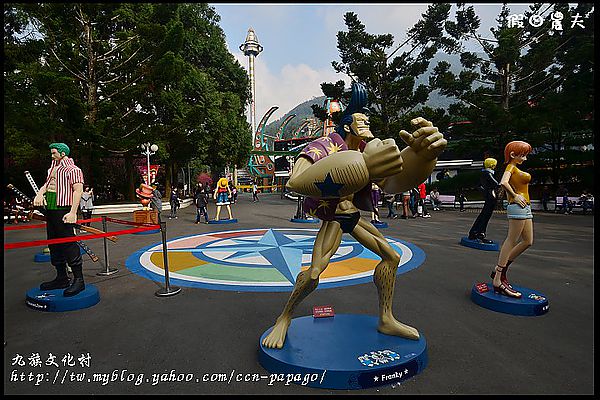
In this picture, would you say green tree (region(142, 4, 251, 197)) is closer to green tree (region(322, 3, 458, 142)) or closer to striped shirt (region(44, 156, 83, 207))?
green tree (region(322, 3, 458, 142))

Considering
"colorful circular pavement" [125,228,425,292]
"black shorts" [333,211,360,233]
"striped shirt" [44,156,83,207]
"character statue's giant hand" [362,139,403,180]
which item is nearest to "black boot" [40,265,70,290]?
"striped shirt" [44,156,83,207]

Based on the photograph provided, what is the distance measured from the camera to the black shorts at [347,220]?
302 centimetres

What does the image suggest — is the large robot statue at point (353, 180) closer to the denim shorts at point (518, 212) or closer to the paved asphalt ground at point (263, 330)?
the paved asphalt ground at point (263, 330)

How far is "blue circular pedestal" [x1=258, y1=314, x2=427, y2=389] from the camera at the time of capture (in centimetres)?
260

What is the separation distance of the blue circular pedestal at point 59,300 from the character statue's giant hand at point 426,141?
4.21m

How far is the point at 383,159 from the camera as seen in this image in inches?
92.0

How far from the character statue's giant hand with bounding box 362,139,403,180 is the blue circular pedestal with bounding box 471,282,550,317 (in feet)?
9.06

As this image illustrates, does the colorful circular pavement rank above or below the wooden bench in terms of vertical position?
below

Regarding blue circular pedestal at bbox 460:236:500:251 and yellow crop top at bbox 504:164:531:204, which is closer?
yellow crop top at bbox 504:164:531:204

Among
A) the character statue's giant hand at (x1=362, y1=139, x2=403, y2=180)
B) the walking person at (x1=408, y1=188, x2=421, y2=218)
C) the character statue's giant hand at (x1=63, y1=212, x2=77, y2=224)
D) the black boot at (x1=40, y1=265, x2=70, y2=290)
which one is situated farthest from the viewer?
the walking person at (x1=408, y1=188, x2=421, y2=218)

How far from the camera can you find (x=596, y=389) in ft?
8.47

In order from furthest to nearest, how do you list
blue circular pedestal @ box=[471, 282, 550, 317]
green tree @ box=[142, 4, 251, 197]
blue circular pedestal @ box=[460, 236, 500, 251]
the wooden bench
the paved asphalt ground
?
green tree @ box=[142, 4, 251, 197]
the wooden bench
blue circular pedestal @ box=[460, 236, 500, 251]
blue circular pedestal @ box=[471, 282, 550, 317]
the paved asphalt ground
